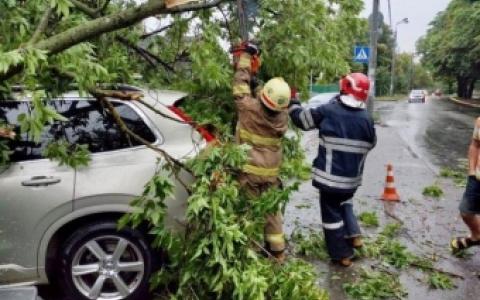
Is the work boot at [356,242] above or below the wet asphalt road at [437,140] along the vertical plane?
above

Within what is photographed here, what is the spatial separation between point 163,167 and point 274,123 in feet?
3.63

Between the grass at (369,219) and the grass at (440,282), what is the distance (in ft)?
5.11

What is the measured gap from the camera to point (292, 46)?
14.2 feet

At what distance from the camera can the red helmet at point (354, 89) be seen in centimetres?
452

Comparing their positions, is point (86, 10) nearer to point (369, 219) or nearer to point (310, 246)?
→ point (310, 246)

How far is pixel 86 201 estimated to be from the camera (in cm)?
370

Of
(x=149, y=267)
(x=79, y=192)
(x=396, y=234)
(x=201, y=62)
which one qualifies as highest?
(x=201, y=62)

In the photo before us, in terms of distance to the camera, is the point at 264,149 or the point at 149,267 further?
the point at 264,149

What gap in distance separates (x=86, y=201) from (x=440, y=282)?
3.08 meters

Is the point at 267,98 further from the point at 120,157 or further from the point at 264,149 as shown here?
the point at 120,157

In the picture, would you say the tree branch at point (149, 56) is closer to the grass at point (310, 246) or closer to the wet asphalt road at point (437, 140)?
the grass at point (310, 246)

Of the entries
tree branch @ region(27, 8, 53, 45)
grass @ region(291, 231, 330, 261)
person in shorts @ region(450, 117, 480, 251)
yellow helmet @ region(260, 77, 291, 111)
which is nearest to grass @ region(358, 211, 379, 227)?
grass @ region(291, 231, 330, 261)

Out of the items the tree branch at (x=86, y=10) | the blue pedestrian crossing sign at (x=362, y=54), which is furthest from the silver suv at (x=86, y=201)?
the blue pedestrian crossing sign at (x=362, y=54)

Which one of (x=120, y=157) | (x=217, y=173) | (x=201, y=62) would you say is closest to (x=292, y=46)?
(x=201, y=62)
